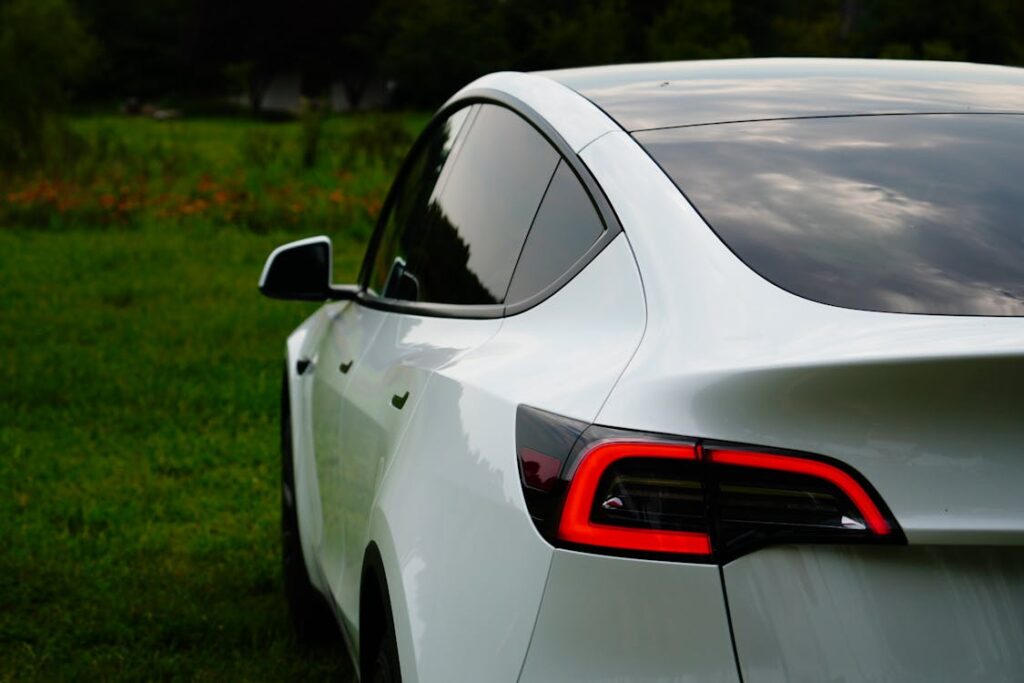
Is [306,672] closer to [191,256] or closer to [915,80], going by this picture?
[915,80]

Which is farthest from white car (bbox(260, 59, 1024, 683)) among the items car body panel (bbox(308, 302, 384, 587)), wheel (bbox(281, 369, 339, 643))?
wheel (bbox(281, 369, 339, 643))

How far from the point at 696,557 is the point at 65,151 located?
20432mm

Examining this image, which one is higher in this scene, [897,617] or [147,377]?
[897,617]

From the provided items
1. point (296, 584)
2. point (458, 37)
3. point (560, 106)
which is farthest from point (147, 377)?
point (458, 37)

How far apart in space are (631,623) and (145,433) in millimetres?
6269

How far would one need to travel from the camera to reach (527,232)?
→ 8.80ft

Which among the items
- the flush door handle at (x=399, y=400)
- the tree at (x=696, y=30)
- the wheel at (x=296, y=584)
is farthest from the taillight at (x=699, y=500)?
the tree at (x=696, y=30)

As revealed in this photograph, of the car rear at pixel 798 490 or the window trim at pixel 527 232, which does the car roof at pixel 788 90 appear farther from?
the car rear at pixel 798 490

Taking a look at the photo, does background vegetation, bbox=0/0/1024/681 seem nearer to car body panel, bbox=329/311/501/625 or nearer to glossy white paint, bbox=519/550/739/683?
car body panel, bbox=329/311/501/625

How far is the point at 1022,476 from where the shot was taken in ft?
5.51

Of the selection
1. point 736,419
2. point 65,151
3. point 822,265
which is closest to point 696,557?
point 736,419

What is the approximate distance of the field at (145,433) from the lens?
469cm

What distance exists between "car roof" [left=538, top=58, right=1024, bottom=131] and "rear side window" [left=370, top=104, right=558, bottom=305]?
0.18 meters

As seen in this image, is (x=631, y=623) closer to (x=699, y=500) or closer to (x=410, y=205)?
(x=699, y=500)
